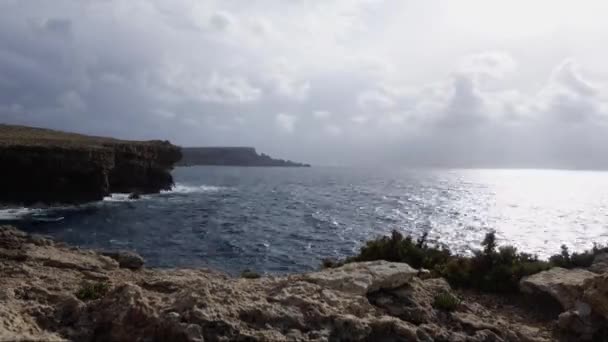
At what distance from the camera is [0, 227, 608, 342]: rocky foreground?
29.3 ft

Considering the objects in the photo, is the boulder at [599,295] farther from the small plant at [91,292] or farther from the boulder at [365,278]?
the small plant at [91,292]

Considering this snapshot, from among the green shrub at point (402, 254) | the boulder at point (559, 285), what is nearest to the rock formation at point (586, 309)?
the boulder at point (559, 285)

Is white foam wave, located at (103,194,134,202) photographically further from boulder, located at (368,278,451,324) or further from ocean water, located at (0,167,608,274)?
boulder, located at (368,278,451,324)

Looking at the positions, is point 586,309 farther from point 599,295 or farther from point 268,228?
point 268,228

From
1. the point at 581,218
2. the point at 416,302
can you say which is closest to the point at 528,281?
the point at 416,302

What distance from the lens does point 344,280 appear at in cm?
1196

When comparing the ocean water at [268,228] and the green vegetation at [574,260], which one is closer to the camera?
the green vegetation at [574,260]

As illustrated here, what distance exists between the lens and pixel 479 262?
17891 millimetres

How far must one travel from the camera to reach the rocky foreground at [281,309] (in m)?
8.92

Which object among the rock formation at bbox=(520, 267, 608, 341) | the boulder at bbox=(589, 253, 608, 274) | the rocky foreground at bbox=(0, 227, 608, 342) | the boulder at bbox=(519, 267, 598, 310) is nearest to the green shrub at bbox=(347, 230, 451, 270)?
the boulder at bbox=(519, 267, 598, 310)

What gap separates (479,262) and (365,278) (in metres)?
8.05

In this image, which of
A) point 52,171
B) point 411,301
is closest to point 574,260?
point 411,301

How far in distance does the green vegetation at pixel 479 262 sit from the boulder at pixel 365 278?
585 centimetres

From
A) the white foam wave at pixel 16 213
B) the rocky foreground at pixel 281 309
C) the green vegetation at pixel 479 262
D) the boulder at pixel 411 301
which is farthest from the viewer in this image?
the white foam wave at pixel 16 213
